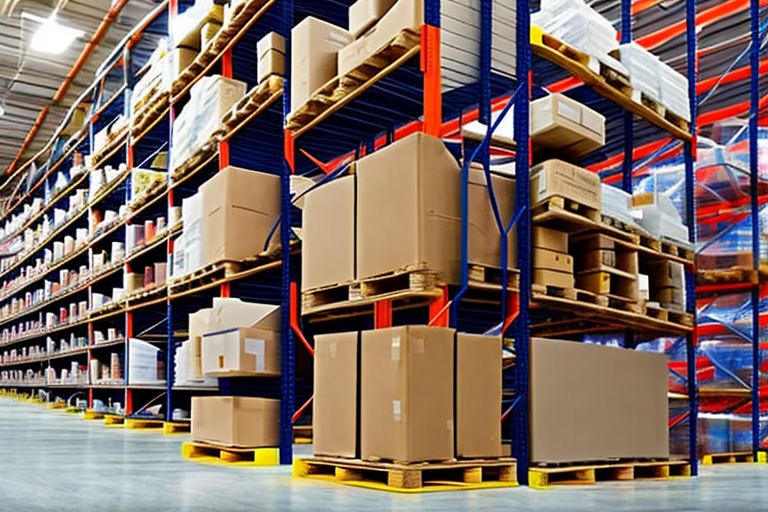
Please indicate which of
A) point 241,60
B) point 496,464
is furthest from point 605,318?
point 241,60

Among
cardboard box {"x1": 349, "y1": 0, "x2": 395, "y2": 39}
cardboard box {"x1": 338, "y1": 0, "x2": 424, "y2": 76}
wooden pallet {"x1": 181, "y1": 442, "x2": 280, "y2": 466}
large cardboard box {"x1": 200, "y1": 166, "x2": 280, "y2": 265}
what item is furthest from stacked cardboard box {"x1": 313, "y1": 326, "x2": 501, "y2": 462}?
large cardboard box {"x1": 200, "y1": 166, "x2": 280, "y2": 265}

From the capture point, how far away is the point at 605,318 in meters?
5.42

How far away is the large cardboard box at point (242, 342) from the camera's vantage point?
5.61m

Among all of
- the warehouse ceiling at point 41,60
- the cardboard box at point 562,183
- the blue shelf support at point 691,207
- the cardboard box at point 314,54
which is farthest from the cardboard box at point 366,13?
the warehouse ceiling at point 41,60

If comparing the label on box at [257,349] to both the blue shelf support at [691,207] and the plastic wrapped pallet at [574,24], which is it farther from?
the blue shelf support at [691,207]

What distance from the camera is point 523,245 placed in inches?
183

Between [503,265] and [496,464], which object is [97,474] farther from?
[503,265]

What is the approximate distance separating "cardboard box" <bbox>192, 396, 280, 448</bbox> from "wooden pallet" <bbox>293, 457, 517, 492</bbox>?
3.49 ft

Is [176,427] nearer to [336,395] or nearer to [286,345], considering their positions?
[286,345]

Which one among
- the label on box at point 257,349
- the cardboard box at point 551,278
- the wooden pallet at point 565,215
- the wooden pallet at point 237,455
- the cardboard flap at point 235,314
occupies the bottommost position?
the wooden pallet at point 237,455

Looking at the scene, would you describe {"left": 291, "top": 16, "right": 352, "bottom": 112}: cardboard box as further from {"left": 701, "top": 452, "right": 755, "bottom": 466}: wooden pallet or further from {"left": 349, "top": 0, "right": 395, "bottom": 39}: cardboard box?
{"left": 701, "top": 452, "right": 755, "bottom": 466}: wooden pallet

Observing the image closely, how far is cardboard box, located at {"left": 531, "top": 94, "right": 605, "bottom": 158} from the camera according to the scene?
483 cm

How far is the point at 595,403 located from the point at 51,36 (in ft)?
38.7

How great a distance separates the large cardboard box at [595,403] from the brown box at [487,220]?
0.55 metres
